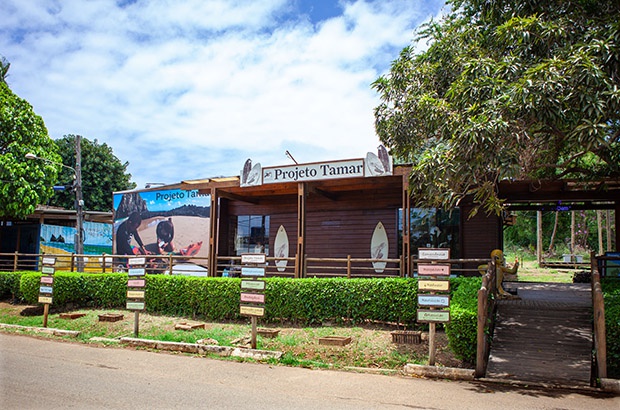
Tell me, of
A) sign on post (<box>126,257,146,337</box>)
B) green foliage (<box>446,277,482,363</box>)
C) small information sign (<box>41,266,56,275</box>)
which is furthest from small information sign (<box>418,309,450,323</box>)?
small information sign (<box>41,266,56,275</box>)

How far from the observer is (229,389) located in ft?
23.5

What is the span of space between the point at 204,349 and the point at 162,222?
1411 centimetres

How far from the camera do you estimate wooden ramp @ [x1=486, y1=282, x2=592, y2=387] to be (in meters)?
7.68

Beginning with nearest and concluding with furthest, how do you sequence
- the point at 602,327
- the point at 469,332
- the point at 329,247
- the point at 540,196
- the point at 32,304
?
the point at 602,327 < the point at 469,332 < the point at 540,196 < the point at 329,247 < the point at 32,304

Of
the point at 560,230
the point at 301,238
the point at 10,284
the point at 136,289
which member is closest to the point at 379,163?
the point at 301,238

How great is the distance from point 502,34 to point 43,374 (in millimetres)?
10204

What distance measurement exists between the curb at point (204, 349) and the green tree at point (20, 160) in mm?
14534

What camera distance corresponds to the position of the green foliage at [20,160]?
22.2 m

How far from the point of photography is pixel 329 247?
17000 mm

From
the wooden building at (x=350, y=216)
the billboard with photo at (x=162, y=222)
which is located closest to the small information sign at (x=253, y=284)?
the wooden building at (x=350, y=216)

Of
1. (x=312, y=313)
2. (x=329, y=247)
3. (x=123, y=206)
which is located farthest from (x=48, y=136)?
(x=312, y=313)

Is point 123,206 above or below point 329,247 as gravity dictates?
above

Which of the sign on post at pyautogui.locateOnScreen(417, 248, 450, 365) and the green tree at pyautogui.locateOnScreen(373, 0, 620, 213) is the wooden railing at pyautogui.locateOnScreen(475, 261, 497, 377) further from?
the green tree at pyautogui.locateOnScreen(373, 0, 620, 213)

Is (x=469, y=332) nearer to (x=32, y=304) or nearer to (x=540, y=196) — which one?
(x=540, y=196)
